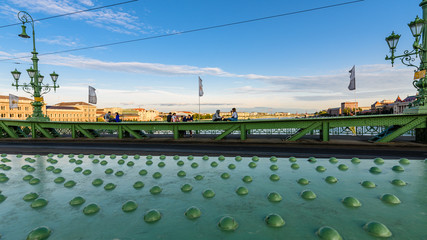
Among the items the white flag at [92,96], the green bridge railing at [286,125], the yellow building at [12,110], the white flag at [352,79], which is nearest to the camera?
the green bridge railing at [286,125]

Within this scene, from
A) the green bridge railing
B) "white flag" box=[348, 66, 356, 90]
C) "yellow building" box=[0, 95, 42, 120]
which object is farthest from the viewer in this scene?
"yellow building" box=[0, 95, 42, 120]

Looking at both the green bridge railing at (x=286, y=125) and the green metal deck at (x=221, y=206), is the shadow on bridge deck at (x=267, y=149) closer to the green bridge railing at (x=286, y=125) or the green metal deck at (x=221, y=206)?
the green bridge railing at (x=286, y=125)

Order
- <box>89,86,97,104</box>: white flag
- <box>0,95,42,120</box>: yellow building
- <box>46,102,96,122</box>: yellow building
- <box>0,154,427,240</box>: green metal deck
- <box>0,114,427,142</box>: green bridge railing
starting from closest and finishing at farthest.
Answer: <box>0,154,427,240</box>: green metal deck
<box>0,114,427,142</box>: green bridge railing
<box>89,86,97,104</box>: white flag
<box>0,95,42,120</box>: yellow building
<box>46,102,96,122</box>: yellow building

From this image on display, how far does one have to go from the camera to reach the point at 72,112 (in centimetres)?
12975

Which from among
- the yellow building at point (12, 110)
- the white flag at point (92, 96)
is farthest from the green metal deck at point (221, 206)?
the yellow building at point (12, 110)

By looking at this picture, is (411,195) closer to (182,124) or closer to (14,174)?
(14,174)

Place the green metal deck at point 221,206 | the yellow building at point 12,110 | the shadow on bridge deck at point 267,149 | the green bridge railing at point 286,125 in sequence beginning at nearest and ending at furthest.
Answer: the green metal deck at point 221,206 < the shadow on bridge deck at point 267,149 < the green bridge railing at point 286,125 < the yellow building at point 12,110

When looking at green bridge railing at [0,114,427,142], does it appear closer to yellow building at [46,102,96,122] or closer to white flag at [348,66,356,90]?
white flag at [348,66,356,90]

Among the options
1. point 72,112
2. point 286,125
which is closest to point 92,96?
point 286,125

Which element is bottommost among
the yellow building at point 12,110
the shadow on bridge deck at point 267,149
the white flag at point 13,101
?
the shadow on bridge deck at point 267,149

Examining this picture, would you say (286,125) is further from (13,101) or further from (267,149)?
(13,101)

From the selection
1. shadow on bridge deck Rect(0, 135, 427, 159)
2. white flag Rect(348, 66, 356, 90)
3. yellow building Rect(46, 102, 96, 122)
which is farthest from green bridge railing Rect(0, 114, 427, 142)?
yellow building Rect(46, 102, 96, 122)

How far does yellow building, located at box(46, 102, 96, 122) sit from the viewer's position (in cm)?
11894

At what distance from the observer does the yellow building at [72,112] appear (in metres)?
119
